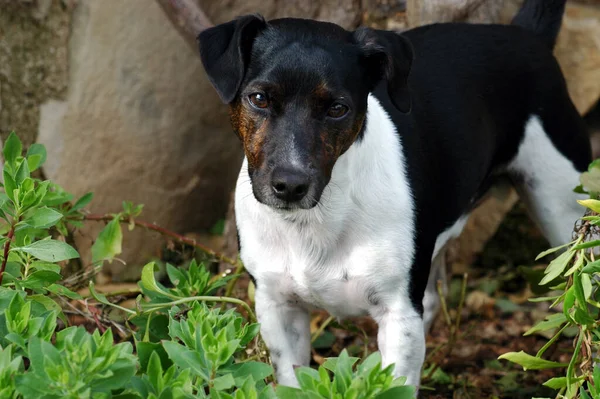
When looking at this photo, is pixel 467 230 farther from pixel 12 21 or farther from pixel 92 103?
pixel 12 21

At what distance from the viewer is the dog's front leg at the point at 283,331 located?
3350mm

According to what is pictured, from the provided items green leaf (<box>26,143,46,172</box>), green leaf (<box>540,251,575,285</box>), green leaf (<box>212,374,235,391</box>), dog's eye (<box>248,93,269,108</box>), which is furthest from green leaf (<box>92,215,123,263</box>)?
green leaf (<box>540,251,575,285</box>)

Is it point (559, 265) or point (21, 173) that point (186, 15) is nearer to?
point (21, 173)

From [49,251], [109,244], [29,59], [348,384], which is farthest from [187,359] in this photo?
[29,59]

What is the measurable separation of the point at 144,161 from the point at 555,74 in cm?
206

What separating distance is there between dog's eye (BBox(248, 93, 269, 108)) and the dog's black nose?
0.23 meters

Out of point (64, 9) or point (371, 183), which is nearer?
point (371, 183)

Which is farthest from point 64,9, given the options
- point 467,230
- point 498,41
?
point 467,230

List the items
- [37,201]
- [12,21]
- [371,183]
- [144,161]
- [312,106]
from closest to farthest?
1. [37,201]
2. [312,106]
3. [371,183]
4. [12,21]
5. [144,161]

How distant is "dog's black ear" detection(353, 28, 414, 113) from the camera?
302 centimetres

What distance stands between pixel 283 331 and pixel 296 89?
0.97 m

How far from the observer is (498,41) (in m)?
3.93

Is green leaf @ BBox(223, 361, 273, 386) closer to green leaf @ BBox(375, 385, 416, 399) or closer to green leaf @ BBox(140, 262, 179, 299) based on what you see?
green leaf @ BBox(375, 385, 416, 399)

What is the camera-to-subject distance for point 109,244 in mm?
3645
